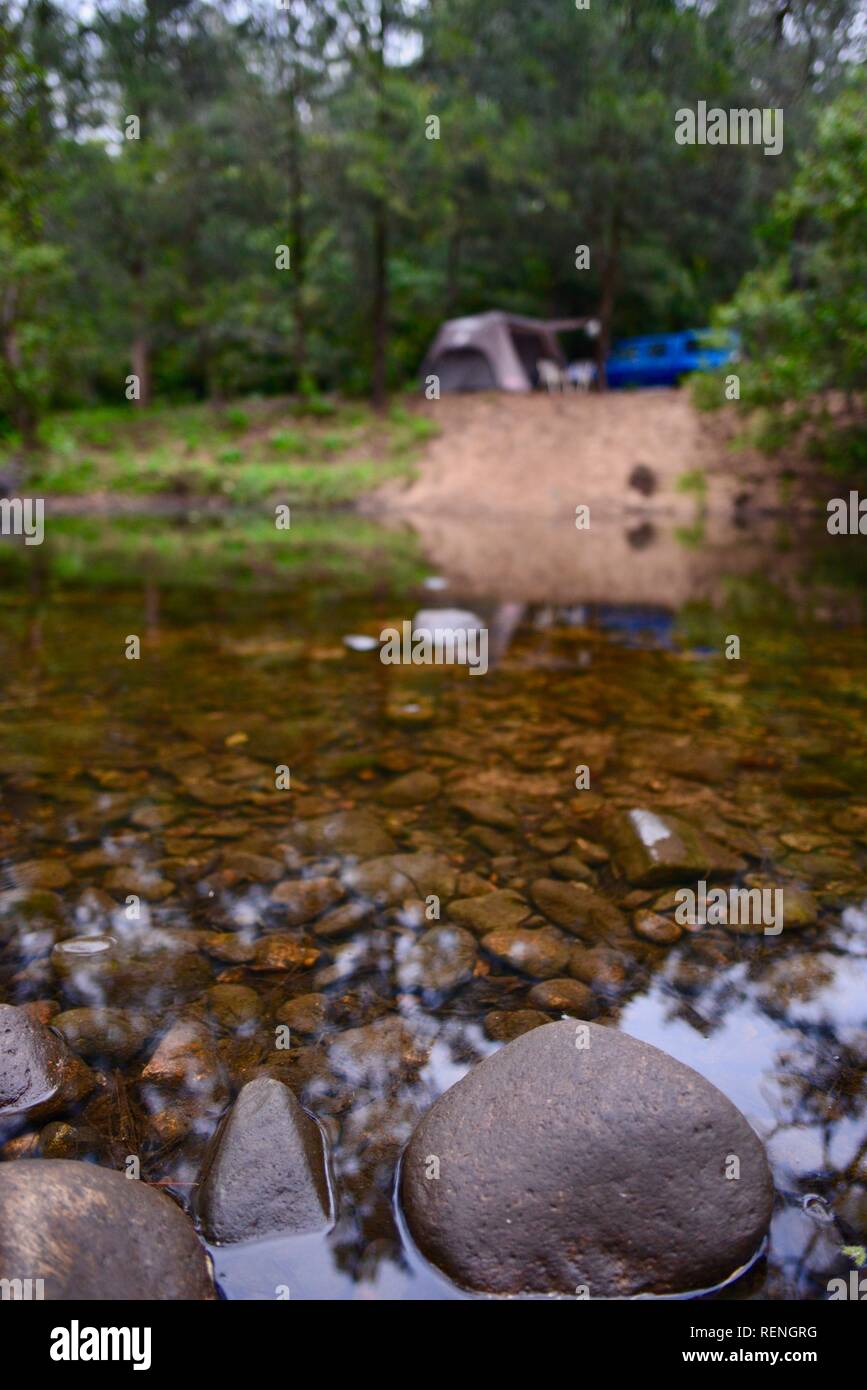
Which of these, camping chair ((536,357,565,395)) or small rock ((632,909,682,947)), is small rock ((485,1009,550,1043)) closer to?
small rock ((632,909,682,947))

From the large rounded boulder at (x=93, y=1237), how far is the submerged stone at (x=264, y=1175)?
4.9 inches

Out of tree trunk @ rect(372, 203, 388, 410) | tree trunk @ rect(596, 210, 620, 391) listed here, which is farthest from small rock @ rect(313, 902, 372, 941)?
tree trunk @ rect(596, 210, 620, 391)

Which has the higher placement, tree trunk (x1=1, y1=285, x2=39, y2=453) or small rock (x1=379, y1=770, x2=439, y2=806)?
tree trunk (x1=1, y1=285, x2=39, y2=453)

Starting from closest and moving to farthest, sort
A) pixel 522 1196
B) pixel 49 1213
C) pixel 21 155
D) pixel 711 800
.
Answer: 1. pixel 49 1213
2. pixel 522 1196
3. pixel 711 800
4. pixel 21 155

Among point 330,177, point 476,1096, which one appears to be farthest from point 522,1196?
point 330,177

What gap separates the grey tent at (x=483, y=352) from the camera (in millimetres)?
26688

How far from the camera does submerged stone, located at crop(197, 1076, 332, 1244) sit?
2.03 meters

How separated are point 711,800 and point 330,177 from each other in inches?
984

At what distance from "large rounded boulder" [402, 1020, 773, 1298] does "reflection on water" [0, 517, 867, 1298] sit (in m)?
0.11

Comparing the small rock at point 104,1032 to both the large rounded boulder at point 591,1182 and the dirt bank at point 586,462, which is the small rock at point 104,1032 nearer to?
the large rounded boulder at point 591,1182

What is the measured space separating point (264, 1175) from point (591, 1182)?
0.79m

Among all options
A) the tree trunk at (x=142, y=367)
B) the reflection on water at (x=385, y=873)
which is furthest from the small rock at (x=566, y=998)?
the tree trunk at (x=142, y=367)

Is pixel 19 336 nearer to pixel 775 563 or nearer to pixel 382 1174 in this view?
pixel 775 563
